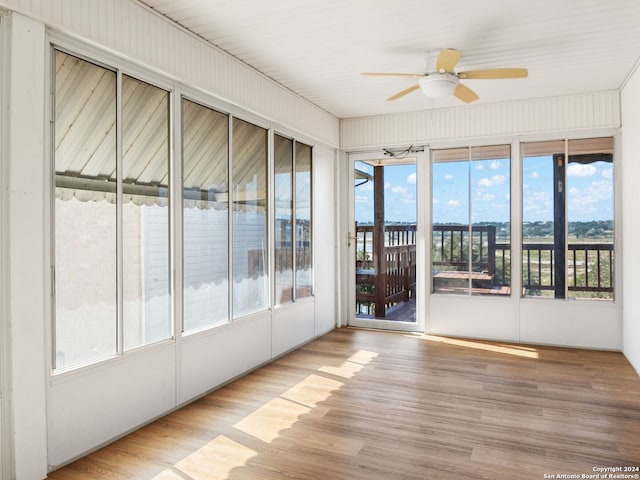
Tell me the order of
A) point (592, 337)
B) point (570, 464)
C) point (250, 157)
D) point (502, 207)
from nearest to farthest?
point (570, 464) < point (250, 157) < point (592, 337) < point (502, 207)

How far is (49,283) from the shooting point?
2486 mm

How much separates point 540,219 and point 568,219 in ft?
0.92

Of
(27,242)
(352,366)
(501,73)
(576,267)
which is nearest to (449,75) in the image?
(501,73)

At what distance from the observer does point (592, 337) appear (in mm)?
5098

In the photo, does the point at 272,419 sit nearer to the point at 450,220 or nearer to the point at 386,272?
the point at 386,272

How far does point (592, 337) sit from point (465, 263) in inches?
60.6

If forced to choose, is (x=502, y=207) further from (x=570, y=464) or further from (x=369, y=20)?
(x=570, y=464)

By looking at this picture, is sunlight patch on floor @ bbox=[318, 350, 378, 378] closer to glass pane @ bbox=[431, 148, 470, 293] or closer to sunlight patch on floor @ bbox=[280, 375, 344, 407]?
sunlight patch on floor @ bbox=[280, 375, 344, 407]

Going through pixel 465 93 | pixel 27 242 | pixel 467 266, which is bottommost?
pixel 467 266

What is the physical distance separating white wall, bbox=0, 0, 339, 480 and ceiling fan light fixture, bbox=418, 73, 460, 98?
1.55 meters

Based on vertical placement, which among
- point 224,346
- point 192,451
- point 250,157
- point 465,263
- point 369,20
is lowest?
point 192,451

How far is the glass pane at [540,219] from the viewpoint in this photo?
527 cm

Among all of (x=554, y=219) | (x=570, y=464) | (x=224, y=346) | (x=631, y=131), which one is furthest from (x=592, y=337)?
(x=224, y=346)

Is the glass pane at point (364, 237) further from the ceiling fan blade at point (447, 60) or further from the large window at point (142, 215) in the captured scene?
the ceiling fan blade at point (447, 60)
